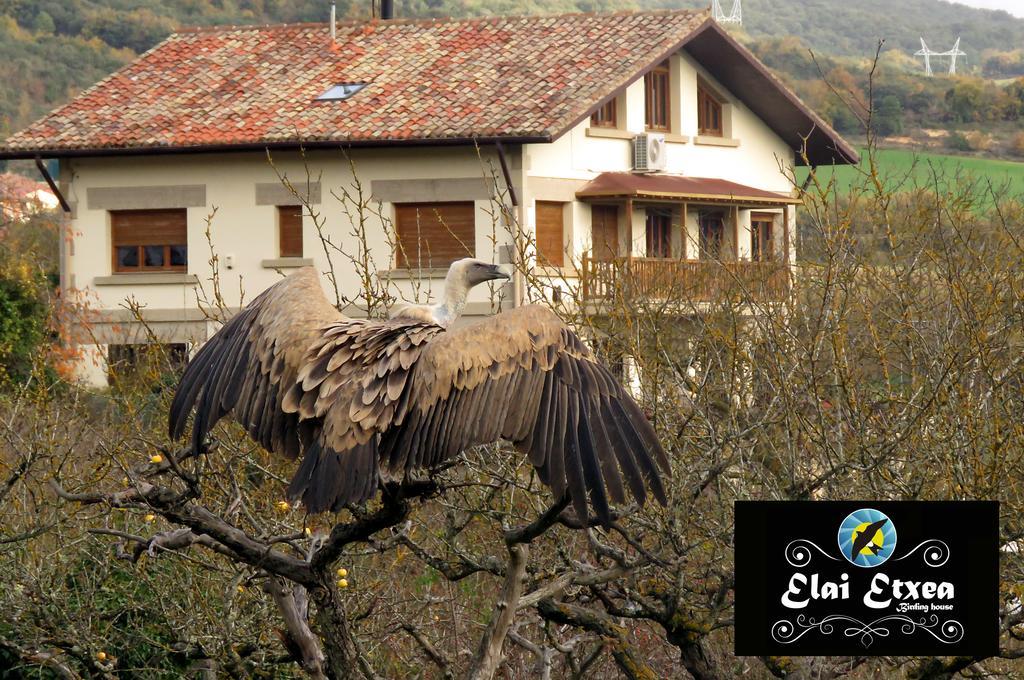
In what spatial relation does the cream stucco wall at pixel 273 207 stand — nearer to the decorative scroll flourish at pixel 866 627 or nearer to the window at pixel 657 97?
the window at pixel 657 97

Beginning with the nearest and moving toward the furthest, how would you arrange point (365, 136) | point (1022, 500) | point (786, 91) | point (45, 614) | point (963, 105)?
1. point (1022, 500)
2. point (45, 614)
3. point (365, 136)
4. point (786, 91)
5. point (963, 105)

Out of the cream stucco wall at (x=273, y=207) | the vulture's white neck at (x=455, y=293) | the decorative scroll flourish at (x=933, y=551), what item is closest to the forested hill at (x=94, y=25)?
the cream stucco wall at (x=273, y=207)

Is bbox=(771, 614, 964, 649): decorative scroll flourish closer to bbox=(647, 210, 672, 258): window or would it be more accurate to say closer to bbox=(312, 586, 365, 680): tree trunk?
bbox=(312, 586, 365, 680): tree trunk

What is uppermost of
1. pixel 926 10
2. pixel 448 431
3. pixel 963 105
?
pixel 926 10

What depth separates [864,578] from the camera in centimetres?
658

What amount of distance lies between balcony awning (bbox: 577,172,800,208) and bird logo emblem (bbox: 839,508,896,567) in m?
20.4

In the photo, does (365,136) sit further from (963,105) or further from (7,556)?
(963,105)

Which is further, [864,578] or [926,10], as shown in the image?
[926,10]


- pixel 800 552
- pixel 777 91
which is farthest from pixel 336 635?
pixel 777 91

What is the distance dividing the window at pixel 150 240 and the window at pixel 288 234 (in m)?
1.76

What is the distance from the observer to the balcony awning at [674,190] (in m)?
27.2

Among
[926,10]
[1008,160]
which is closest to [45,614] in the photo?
[1008,160]

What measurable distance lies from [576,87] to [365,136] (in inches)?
143

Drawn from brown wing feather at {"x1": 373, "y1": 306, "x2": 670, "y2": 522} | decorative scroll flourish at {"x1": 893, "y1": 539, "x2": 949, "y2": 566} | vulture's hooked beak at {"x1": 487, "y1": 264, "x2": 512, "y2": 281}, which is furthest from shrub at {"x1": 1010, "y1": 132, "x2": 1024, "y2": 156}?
brown wing feather at {"x1": 373, "y1": 306, "x2": 670, "y2": 522}
